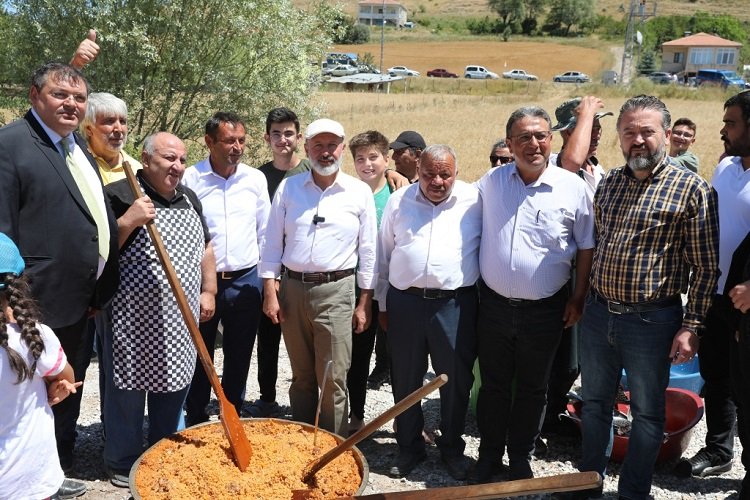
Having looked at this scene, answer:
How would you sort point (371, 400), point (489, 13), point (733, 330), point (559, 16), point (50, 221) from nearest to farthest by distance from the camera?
point (50, 221) < point (733, 330) < point (371, 400) < point (559, 16) < point (489, 13)

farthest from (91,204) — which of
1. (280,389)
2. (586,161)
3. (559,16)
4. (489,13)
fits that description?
(489,13)

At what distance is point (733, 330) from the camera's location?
421 cm

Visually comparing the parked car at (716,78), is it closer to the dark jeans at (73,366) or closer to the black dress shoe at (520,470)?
the black dress shoe at (520,470)

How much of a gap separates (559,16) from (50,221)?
10721 centimetres

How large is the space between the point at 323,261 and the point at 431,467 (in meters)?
1.64

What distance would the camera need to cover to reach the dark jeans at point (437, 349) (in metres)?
4.66

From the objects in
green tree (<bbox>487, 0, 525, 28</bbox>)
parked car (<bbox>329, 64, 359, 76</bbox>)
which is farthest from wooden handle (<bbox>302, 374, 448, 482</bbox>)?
green tree (<bbox>487, 0, 525, 28</bbox>)

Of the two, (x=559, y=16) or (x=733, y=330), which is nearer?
(x=733, y=330)

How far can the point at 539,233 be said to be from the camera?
436 centimetres

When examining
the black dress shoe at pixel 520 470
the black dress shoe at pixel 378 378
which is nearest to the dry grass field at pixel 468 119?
the black dress shoe at pixel 378 378

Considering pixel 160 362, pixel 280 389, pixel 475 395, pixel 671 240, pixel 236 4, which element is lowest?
pixel 280 389

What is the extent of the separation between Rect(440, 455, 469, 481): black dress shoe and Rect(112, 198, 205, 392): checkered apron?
1873mm

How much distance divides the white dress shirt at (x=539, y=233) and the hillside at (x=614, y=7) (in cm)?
11185

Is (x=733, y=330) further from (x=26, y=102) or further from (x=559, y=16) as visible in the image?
(x=559, y=16)
